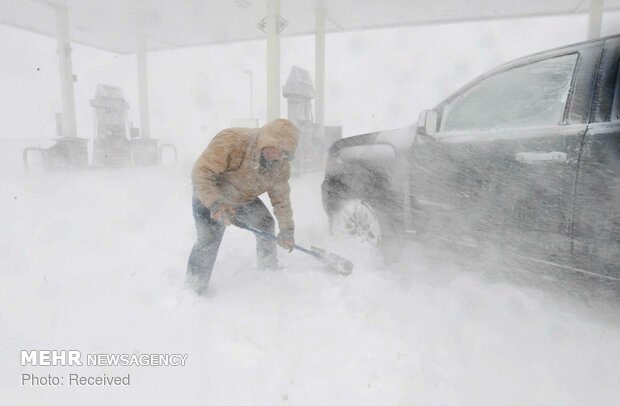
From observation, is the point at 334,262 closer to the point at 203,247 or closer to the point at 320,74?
the point at 203,247

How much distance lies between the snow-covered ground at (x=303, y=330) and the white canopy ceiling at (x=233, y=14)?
30.2 ft

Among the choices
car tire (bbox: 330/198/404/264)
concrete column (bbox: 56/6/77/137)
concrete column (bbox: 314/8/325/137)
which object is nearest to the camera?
car tire (bbox: 330/198/404/264)

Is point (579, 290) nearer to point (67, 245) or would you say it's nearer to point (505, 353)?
point (505, 353)

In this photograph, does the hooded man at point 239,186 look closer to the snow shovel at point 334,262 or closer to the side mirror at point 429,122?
the snow shovel at point 334,262

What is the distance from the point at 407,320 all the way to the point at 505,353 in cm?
64

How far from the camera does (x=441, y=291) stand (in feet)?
10.3

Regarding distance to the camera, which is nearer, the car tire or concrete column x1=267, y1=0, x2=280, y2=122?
the car tire

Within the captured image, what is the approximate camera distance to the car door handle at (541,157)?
7.71 feet

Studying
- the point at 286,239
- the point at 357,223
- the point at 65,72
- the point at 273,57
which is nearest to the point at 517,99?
the point at 357,223

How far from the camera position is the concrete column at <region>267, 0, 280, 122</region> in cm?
908

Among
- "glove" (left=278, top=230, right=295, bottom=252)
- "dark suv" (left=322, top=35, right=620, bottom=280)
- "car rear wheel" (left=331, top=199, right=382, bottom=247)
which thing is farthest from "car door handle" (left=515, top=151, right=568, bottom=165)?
"glove" (left=278, top=230, right=295, bottom=252)

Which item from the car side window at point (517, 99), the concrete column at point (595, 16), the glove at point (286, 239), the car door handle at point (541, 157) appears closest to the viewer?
the car door handle at point (541, 157)

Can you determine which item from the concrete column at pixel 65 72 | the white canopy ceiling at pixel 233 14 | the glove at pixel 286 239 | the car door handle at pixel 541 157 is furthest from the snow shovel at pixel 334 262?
the concrete column at pixel 65 72

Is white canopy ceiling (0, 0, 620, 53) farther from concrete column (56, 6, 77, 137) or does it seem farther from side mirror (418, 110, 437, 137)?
side mirror (418, 110, 437, 137)
